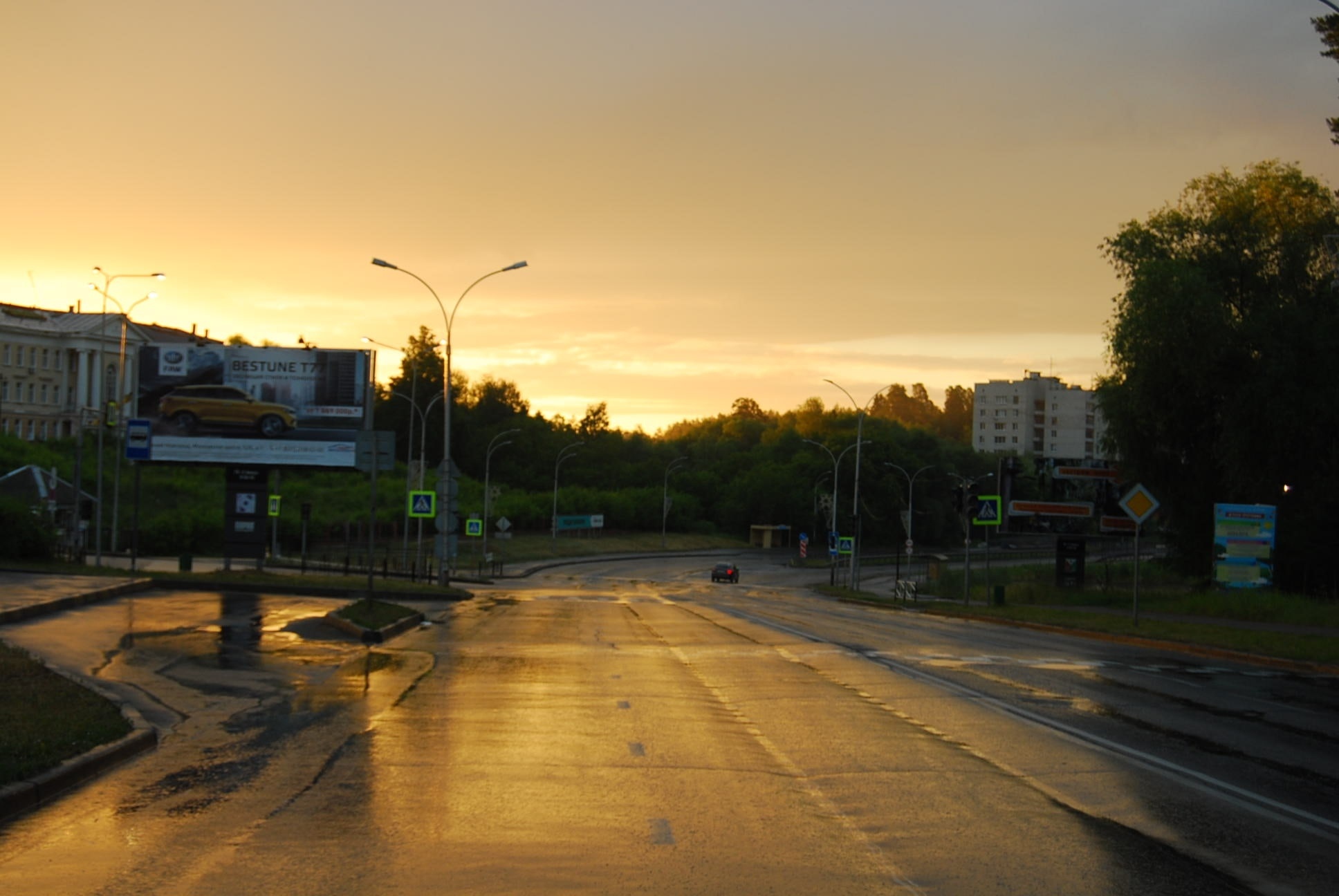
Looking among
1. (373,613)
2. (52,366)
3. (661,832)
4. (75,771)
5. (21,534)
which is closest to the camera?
(661,832)

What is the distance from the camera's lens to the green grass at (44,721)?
9797 millimetres

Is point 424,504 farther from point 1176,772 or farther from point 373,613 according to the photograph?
point 1176,772

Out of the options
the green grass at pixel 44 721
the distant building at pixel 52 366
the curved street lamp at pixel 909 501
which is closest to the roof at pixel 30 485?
the green grass at pixel 44 721

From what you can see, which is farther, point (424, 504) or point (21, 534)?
point (424, 504)

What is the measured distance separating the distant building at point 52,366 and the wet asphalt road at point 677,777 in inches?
3773

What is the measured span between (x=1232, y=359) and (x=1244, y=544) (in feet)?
35.7

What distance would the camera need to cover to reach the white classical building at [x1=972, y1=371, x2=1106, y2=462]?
182000 millimetres

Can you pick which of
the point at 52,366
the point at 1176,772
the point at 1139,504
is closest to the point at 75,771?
the point at 1176,772

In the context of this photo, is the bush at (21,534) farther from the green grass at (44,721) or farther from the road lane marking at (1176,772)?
the road lane marking at (1176,772)

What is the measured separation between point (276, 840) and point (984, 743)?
7.27m

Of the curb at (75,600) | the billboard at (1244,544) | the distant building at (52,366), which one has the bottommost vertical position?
the curb at (75,600)

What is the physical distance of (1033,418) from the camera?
18712cm

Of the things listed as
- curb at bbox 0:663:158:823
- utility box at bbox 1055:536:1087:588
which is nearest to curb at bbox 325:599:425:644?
curb at bbox 0:663:158:823

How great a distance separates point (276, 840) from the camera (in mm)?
8055
